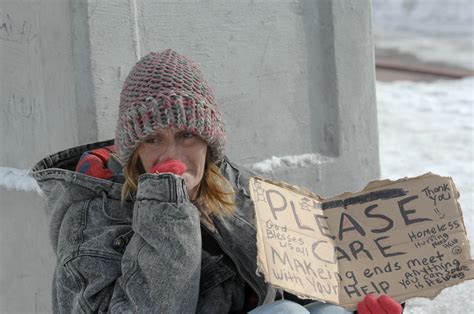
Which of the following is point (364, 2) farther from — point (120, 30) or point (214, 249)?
point (214, 249)

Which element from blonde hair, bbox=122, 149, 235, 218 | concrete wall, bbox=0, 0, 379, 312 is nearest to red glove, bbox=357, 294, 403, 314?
blonde hair, bbox=122, 149, 235, 218

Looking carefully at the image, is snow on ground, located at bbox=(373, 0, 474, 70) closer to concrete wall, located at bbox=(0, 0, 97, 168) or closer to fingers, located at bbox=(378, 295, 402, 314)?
concrete wall, located at bbox=(0, 0, 97, 168)

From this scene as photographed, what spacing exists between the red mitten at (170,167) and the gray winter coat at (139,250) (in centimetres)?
6

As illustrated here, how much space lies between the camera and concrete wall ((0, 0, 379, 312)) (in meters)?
3.11

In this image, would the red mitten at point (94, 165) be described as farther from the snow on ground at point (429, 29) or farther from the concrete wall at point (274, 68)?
the snow on ground at point (429, 29)

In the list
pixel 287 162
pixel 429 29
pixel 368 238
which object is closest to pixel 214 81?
pixel 287 162

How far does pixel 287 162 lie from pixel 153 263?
1.44 m

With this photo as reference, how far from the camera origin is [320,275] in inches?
96.0

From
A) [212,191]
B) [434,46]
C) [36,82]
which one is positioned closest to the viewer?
[212,191]

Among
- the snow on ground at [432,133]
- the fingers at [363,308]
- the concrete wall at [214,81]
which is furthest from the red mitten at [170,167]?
the snow on ground at [432,133]

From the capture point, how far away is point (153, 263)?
2.33m

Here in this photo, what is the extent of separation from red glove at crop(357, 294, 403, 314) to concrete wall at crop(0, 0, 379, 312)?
1173mm

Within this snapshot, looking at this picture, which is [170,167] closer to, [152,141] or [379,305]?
[152,141]

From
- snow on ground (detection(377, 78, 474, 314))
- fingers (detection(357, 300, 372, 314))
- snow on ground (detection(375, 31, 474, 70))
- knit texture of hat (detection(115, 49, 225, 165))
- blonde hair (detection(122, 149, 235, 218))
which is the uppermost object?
knit texture of hat (detection(115, 49, 225, 165))
